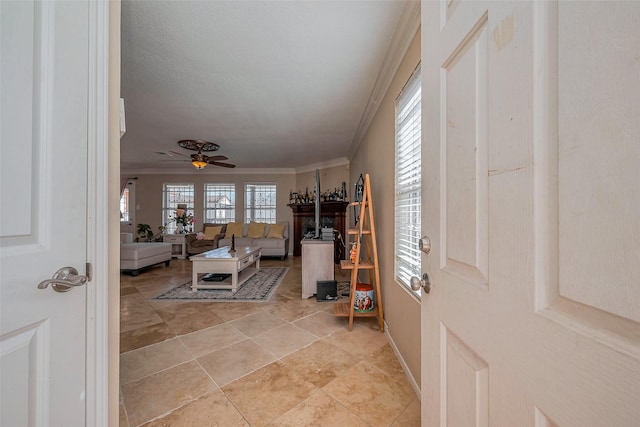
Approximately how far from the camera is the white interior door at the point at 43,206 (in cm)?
61

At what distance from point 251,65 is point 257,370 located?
2.41 metres

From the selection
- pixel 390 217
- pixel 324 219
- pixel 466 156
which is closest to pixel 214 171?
pixel 324 219

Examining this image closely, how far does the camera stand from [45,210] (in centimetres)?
69

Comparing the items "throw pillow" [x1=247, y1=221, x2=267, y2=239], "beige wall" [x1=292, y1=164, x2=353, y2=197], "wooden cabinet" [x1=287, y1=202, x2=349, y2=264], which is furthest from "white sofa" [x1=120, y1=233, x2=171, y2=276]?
"beige wall" [x1=292, y1=164, x2=353, y2=197]

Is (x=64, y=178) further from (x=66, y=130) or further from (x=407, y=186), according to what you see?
(x=407, y=186)

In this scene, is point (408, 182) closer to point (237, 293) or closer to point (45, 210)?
point (45, 210)

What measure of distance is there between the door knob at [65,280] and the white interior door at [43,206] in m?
0.02

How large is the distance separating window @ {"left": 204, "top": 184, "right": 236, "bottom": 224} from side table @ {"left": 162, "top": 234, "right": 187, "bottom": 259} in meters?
1.09

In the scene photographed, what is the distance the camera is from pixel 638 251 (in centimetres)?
29

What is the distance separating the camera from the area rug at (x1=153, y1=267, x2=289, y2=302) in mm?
3066

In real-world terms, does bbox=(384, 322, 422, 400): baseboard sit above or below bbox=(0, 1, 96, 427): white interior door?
below

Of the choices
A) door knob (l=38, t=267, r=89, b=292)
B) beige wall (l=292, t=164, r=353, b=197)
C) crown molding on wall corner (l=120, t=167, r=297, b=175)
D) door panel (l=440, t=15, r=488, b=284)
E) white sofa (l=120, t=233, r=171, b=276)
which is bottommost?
white sofa (l=120, t=233, r=171, b=276)

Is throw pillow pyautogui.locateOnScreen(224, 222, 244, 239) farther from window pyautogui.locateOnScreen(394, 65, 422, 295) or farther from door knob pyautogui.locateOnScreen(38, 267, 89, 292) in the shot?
door knob pyautogui.locateOnScreen(38, 267, 89, 292)

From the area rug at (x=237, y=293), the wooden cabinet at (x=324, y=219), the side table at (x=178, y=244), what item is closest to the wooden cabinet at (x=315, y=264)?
the area rug at (x=237, y=293)
